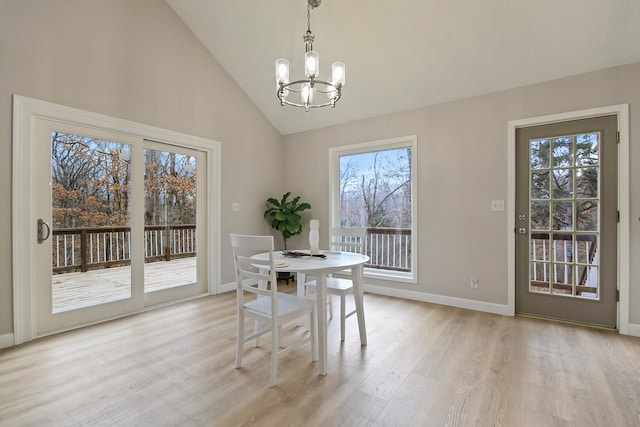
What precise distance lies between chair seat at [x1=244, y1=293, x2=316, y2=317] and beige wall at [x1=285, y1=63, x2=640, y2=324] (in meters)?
2.13

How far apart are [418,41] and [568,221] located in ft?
7.90

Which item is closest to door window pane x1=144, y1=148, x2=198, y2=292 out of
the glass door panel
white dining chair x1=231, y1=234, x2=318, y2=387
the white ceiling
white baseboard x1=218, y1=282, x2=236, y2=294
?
the glass door panel

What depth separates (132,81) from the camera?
125 inches

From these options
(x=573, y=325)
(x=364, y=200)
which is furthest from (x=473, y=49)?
(x=573, y=325)

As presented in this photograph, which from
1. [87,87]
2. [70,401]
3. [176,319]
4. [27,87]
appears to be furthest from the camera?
[176,319]

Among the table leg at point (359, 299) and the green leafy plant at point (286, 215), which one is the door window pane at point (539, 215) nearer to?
the table leg at point (359, 299)

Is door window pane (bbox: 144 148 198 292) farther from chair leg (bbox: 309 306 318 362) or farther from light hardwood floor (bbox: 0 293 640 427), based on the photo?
chair leg (bbox: 309 306 318 362)

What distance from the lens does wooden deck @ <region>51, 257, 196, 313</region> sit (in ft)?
9.21

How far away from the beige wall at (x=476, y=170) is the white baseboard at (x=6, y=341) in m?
3.82

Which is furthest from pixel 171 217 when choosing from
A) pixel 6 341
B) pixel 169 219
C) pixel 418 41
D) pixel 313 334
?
pixel 418 41

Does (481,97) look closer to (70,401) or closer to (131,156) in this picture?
(131,156)

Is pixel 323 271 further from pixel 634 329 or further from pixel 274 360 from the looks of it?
pixel 634 329

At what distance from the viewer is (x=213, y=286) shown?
4.01 meters

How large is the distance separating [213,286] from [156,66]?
2.76 m
